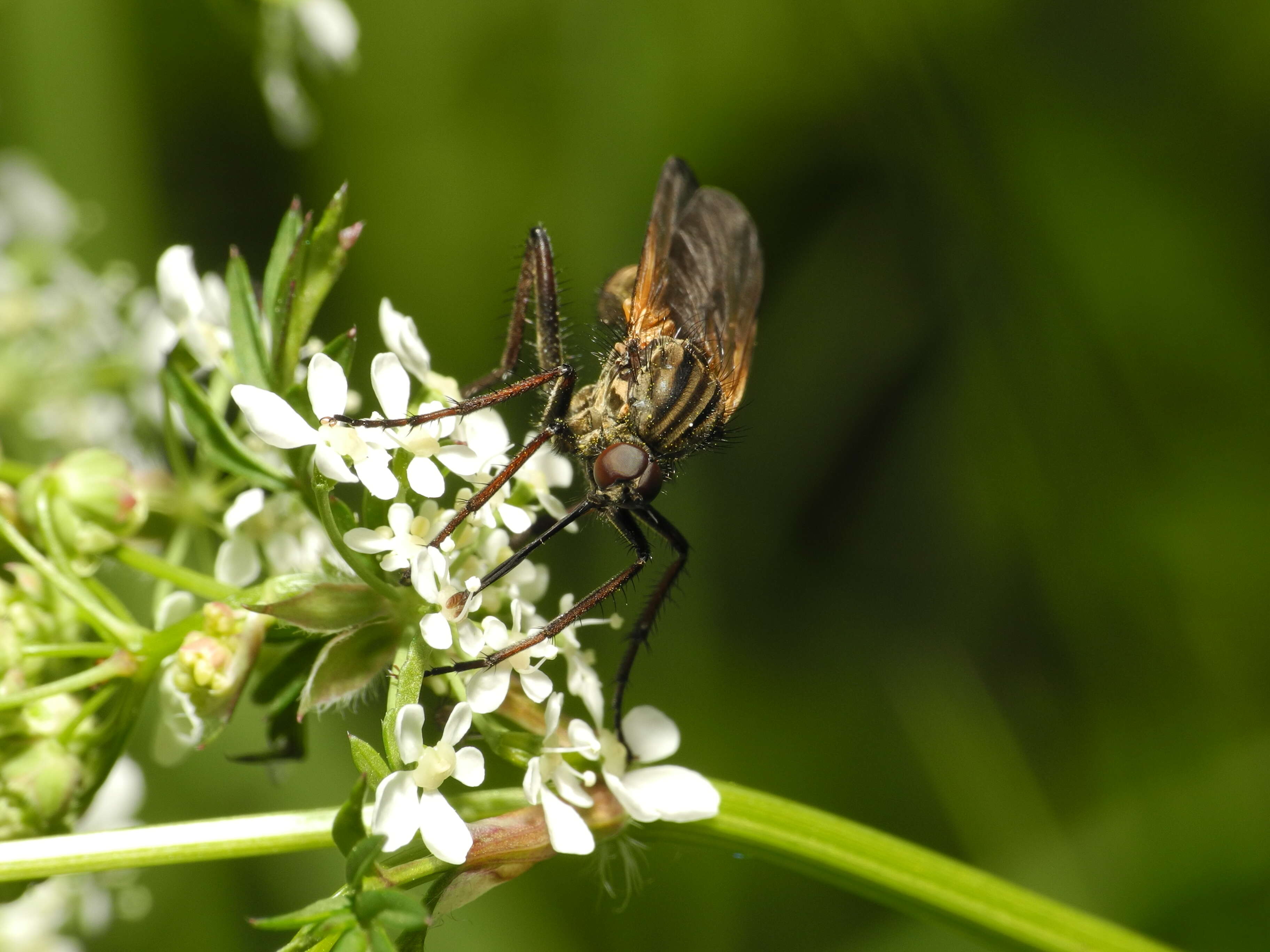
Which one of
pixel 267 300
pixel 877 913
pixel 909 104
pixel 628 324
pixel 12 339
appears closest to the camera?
pixel 267 300

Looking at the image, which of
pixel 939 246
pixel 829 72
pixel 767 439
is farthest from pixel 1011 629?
pixel 829 72

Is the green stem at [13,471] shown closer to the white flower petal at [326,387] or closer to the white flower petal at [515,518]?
the white flower petal at [326,387]

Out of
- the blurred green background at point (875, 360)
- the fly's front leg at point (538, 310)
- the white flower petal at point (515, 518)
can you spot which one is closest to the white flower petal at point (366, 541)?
the white flower petal at point (515, 518)

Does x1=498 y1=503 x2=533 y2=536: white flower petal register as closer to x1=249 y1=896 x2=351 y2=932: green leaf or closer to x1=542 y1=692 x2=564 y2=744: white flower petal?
x1=542 y1=692 x2=564 y2=744: white flower petal

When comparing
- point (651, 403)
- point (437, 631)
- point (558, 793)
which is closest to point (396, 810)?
point (437, 631)

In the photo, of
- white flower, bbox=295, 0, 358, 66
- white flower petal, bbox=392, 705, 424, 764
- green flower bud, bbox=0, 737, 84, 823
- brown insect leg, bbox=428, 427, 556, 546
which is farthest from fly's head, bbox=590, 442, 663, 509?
white flower, bbox=295, 0, 358, 66

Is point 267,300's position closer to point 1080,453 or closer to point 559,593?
point 559,593
